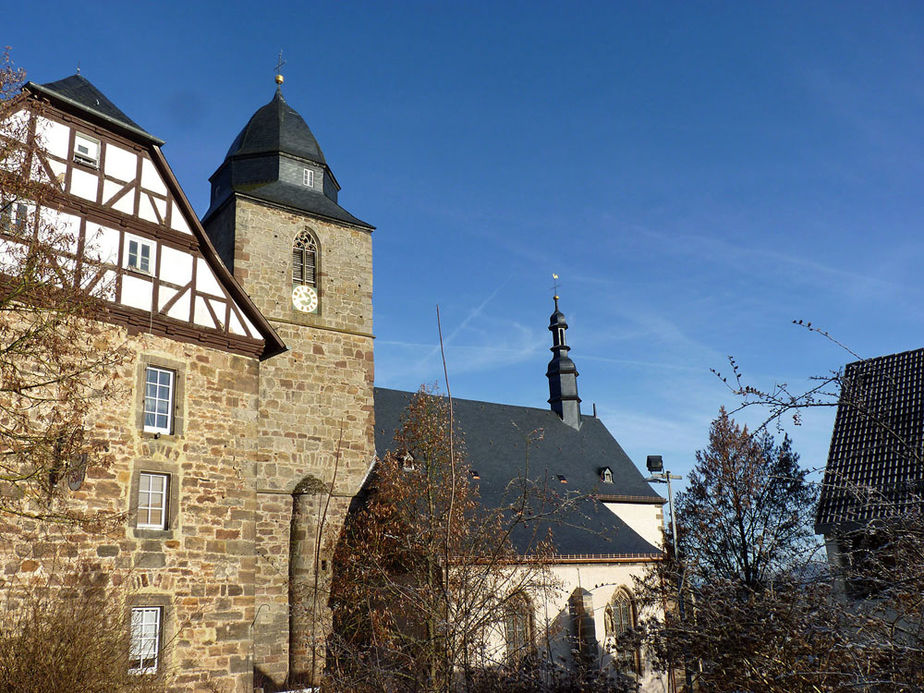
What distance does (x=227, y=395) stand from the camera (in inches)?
528

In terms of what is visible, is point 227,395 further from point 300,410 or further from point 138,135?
point 138,135

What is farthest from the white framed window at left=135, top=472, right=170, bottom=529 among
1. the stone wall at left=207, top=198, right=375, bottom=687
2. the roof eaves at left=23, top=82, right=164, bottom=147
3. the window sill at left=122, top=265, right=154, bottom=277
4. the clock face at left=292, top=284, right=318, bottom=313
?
the clock face at left=292, top=284, right=318, bottom=313

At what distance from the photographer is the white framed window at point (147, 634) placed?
11305mm

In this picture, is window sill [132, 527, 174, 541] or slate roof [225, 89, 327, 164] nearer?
window sill [132, 527, 174, 541]

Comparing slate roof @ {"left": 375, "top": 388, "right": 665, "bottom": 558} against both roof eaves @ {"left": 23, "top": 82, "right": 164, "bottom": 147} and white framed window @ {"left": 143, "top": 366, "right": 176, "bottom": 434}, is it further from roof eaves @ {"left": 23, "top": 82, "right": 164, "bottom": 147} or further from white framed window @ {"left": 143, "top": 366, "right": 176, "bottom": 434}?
roof eaves @ {"left": 23, "top": 82, "right": 164, "bottom": 147}

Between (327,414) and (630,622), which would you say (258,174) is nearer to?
(327,414)

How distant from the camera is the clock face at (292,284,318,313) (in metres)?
18.6

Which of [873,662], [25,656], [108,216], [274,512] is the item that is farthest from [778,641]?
[274,512]

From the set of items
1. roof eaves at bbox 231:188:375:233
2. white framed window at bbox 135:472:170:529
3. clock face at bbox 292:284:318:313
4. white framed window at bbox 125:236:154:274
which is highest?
roof eaves at bbox 231:188:375:233

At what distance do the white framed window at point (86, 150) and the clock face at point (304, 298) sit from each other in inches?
266

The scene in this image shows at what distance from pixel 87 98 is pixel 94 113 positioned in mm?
538

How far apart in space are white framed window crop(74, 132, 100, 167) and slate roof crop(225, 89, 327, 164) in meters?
7.73

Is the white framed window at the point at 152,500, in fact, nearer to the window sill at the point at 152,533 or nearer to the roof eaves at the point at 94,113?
the window sill at the point at 152,533

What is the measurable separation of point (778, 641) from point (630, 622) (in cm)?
1649
